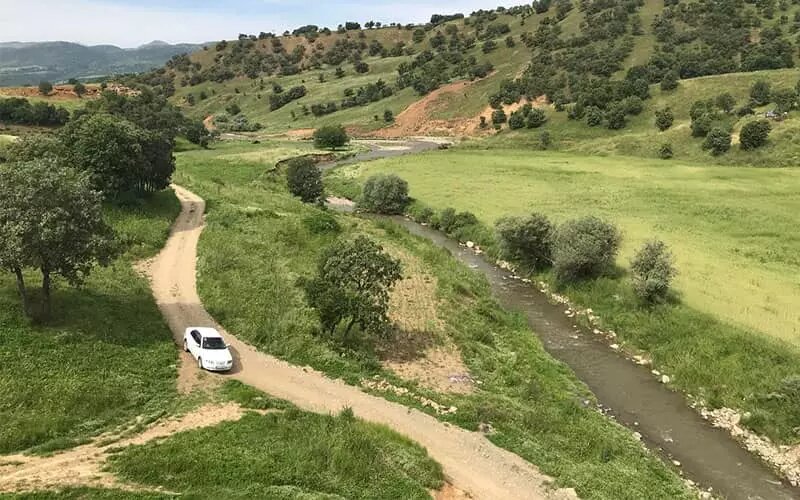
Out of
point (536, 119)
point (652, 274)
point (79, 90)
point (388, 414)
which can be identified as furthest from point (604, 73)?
point (388, 414)

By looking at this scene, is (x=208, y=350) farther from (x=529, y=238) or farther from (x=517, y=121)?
(x=517, y=121)

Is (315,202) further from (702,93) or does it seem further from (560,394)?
(702,93)

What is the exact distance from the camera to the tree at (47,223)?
2945 cm

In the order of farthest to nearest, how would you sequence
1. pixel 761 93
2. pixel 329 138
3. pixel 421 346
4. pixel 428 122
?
pixel 428 122 → pixel 329 138 → pixel 761 93 → pixel 421 346

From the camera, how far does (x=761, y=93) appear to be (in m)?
116

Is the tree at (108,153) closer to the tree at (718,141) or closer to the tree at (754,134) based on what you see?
the tree at (718,141)

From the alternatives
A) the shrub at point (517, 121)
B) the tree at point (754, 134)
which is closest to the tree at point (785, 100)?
the tree at point (754, 134)

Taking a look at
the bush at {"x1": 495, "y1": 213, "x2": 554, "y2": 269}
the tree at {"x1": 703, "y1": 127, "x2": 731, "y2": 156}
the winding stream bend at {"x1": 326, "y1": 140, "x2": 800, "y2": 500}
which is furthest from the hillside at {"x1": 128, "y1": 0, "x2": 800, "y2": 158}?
the winding stream bend at {"x1": 326, "y1": 140, "x2": 800, "y2": 500}

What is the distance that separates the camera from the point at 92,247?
31641 millimetres

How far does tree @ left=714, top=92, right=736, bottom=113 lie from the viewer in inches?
4606

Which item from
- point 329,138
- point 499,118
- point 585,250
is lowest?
point 329,138

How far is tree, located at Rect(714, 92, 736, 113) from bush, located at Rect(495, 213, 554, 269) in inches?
3244

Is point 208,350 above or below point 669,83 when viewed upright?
below

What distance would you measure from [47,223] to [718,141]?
101688 millimetres
